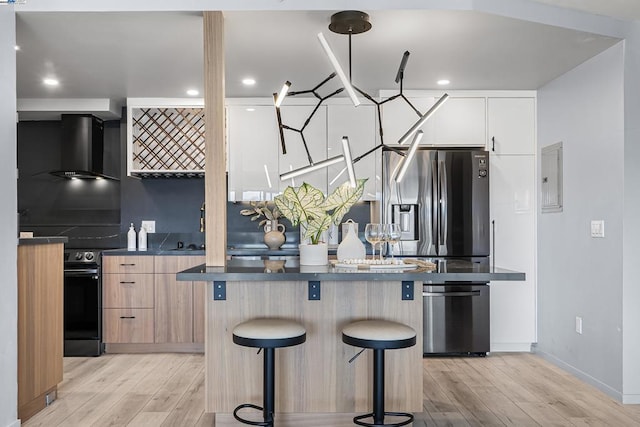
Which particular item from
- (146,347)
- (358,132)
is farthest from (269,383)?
(358,132)

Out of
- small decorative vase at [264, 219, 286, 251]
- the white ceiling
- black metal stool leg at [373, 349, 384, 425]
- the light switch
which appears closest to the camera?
black metal stool leg at [373, 349, 384, 425]

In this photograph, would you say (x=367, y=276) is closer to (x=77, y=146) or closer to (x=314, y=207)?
(x=314, y=207)

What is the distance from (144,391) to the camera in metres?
3.46

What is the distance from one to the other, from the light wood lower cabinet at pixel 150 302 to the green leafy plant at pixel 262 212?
85cm

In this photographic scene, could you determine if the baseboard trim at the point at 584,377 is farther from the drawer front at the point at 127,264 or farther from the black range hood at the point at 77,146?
the black range hood at the point at 77,146

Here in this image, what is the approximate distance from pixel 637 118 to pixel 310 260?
2.34m

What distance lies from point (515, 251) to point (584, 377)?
122cm

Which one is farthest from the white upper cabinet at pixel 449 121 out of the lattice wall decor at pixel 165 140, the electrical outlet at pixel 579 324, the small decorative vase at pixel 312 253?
the small decorative vase at pixel 312 253

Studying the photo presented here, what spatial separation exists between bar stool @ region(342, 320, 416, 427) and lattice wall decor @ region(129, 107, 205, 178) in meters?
2.89

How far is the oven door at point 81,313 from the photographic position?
174 inches

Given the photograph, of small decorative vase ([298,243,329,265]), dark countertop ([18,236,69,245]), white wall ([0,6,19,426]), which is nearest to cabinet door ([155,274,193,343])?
dark countertop ([18,236,69,245])

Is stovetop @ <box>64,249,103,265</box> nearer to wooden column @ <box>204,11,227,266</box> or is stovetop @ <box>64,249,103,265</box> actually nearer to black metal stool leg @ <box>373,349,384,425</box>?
wooden column @ <box>204,11,227,266</box>

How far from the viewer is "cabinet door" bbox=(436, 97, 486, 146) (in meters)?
4.62

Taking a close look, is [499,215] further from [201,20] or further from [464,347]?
[201,20]
